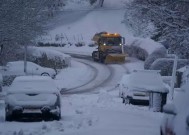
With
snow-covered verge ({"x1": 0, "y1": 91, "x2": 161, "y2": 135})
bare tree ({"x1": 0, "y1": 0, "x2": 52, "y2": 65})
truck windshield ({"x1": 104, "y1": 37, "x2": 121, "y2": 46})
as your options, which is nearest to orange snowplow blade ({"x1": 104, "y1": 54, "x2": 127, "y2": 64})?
truck windshield ({"x1": 104, "y1": 37, "x2": 121, "y2": 46})

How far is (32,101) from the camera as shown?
14867mm

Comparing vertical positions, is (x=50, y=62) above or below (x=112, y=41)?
below

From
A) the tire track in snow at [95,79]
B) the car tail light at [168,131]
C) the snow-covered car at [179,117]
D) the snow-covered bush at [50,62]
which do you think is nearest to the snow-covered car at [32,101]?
the snow-covered car at [179,117]

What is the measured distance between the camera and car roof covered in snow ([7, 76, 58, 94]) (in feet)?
49.3

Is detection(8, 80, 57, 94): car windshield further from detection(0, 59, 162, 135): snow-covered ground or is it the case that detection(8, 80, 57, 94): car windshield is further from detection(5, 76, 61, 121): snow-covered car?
detection(0, 59, 162, 135): snow-covered ground

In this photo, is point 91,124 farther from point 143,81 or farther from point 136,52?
point 136,52

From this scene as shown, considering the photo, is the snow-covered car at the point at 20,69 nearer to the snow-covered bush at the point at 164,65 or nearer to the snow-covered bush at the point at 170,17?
the snow-covered bush at the point at 164,65

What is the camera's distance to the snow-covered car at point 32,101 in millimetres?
14844

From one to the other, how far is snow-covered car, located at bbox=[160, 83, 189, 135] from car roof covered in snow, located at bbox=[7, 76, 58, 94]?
695 centimetres

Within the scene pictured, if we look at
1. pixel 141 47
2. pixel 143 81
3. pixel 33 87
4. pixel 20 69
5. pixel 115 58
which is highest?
pixel 141 47

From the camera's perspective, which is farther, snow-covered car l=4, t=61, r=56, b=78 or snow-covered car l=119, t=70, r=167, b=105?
snow-covered car l=4, t=61, r=56, b=78

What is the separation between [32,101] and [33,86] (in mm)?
647

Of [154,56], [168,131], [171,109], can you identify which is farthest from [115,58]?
[171,109]

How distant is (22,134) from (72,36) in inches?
2479
